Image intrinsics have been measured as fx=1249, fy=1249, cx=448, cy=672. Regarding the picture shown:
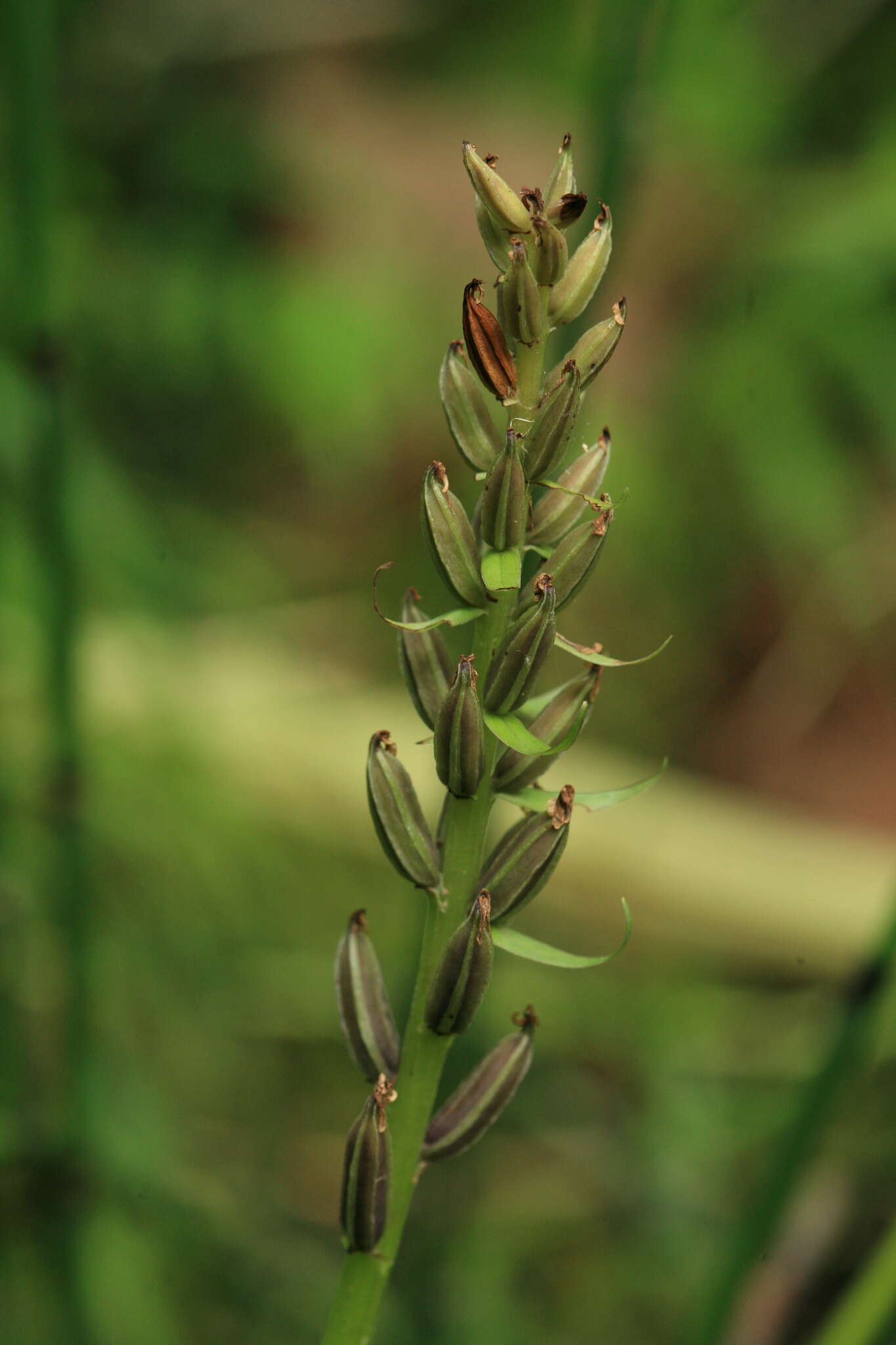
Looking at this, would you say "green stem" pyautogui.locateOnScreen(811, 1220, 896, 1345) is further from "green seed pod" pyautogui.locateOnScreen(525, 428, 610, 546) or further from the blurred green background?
"green seed pod" pyautogui.locateOnScreen(525, 428, 610, 546)

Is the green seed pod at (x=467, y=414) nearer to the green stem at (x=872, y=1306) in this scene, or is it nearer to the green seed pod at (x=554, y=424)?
the green seed pod at (x=554, y=424)

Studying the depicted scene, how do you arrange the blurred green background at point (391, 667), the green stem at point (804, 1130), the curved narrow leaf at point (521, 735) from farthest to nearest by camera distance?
1. the blurred green background at point (391, 667)
2. the green stem at point (804, 1130)
3. the curved narrow leaf at point (521, 735)

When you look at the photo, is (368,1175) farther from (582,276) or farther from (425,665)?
(582,276)

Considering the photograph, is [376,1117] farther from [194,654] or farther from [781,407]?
[781,407]

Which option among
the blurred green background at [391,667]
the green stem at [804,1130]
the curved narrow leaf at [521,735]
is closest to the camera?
the curved narrow leaf at [521,735]

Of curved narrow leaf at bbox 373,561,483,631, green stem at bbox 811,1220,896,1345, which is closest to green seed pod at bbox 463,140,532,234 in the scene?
curved narrow leaf at bbox 373,561,483,631

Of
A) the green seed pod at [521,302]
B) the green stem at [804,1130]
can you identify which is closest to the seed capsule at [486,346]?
the green seed pod at [521,302]
